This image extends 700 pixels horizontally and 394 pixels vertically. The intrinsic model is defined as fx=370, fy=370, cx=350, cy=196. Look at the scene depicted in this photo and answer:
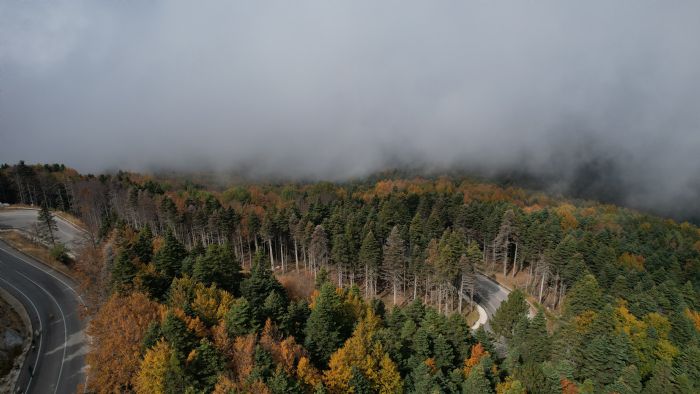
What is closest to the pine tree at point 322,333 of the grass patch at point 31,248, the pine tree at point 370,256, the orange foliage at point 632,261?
the pine tree at point 370,256

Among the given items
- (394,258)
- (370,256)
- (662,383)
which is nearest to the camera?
(662,383)

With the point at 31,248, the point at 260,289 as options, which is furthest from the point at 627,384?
the point at 31,248

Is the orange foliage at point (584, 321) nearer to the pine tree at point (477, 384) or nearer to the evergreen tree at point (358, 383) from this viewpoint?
the pine tree at point (477, 384)

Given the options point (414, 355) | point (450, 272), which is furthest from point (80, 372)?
point (450, 272)

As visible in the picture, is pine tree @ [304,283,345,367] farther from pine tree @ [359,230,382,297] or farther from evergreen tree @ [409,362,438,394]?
pine tree @ [359,230,382,297]

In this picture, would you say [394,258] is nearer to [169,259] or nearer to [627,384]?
[627,384]

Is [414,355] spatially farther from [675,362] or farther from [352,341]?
[675,362]

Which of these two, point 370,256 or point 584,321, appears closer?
point 584,321
